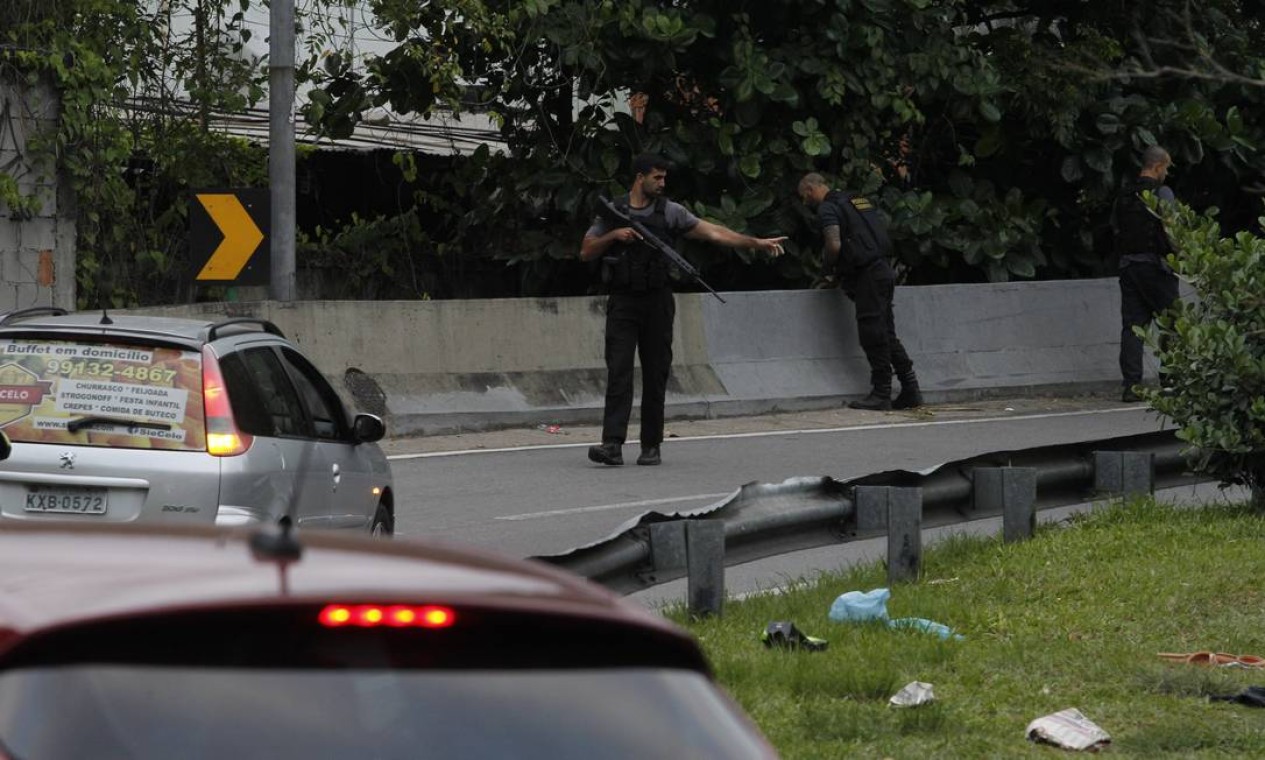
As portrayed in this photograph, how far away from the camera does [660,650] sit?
2895 millimetres

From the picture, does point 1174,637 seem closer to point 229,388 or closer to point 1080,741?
point 1080,741

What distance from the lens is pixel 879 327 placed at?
19.1 m

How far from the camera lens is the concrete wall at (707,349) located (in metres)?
16.4

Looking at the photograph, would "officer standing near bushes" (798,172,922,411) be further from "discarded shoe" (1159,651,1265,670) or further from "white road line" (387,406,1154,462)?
"discarded shoe" (1159,651,1265,670)

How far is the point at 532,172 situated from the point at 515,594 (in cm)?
1925

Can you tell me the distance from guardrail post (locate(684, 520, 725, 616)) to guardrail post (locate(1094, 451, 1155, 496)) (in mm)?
3316

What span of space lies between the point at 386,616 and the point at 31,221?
14876mm

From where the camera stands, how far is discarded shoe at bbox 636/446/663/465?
14.4m

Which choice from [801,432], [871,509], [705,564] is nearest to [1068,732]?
[705,564]

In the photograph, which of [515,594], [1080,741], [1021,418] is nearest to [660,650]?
[515,594]

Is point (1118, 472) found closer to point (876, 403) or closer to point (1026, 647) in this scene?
point (1026, 647)

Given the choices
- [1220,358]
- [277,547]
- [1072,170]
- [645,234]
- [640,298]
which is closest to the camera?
[277,547]

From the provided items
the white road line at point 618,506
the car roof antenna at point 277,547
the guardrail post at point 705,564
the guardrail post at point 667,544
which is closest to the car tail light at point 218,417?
the guardrail post at point 667,544

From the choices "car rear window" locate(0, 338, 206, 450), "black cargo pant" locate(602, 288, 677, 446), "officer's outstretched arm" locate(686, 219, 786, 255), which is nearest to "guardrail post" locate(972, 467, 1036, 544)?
"car rear window" locate(0, 338, 206, 450)
